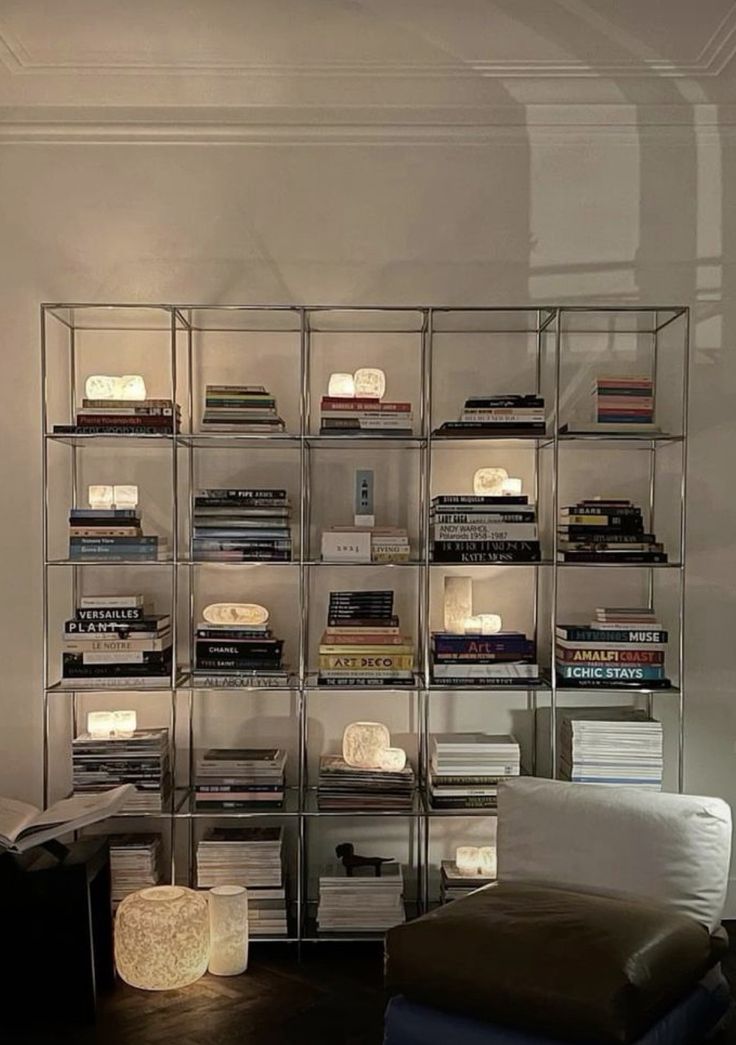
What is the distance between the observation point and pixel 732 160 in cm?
408

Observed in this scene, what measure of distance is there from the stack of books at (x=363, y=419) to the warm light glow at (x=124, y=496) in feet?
2.17

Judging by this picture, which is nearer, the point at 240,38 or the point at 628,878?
the point at 628,878

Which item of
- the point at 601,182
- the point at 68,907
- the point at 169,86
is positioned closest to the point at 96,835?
the point at 68,907

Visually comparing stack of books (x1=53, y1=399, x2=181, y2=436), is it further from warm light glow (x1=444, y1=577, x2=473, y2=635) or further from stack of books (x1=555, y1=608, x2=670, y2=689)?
stack of books (x1=555, y1=608, x2=670, y2=689)

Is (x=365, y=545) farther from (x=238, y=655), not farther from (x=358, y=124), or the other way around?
(x=358, y=124)

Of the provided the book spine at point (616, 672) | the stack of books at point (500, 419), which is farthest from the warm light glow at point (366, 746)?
the stack of books at point (500, 419)

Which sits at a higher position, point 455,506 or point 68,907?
point 455,506

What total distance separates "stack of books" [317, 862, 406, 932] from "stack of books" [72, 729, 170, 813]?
0.63m

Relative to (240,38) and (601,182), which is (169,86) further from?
(601,182)

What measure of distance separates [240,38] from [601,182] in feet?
4.38

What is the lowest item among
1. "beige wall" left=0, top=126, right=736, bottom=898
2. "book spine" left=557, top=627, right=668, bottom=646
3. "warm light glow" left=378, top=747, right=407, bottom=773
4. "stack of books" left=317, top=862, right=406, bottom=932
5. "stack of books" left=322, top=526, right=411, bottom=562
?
"stack of books" left=317, top=862, right=406, bottom=932

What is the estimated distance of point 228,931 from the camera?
11.5 feet

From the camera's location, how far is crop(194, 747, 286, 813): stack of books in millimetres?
3785

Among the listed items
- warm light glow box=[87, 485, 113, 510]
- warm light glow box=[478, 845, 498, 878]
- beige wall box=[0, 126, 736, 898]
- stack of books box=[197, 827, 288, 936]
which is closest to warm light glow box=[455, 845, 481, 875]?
warm light glow box=[478, 845, 498, 878]
